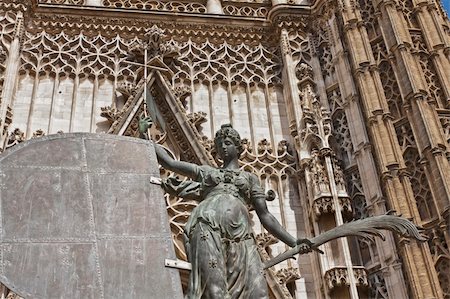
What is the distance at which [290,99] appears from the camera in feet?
41.0

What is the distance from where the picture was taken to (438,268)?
8758 mm

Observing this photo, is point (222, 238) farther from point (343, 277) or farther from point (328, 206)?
point (328, 206)

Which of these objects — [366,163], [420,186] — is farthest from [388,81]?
[420,186]

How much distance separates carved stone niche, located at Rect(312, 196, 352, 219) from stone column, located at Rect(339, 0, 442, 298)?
2.43 feet

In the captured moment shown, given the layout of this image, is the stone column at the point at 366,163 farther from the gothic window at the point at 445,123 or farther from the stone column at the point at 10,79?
the stone column at the point at 10,79

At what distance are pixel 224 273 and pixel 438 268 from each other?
5.25 metres

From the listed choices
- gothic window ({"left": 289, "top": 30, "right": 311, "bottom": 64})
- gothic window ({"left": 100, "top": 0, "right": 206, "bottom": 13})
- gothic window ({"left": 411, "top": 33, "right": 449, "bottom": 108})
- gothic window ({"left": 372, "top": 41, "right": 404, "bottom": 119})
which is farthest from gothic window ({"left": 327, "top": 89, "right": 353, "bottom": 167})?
gothic window ({"left": 100, "top": 0, "right": 206, "bottom": 13})

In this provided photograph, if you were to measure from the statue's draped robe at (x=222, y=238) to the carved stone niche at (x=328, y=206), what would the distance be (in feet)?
16.9

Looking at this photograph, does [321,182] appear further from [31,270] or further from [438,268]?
[31,270]

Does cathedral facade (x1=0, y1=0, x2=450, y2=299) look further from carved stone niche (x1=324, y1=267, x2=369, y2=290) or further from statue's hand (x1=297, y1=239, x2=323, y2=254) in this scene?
statue's hand (x1=297, y1=239, x2=323, y2=254)

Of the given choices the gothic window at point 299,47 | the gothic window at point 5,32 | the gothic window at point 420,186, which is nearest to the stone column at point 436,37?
the gothic window at point 420,186

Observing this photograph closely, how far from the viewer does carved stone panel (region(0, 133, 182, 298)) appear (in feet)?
14.3

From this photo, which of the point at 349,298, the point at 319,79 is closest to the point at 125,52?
the point at 319,79

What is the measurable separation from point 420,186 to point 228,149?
Answer: 5256 mm
